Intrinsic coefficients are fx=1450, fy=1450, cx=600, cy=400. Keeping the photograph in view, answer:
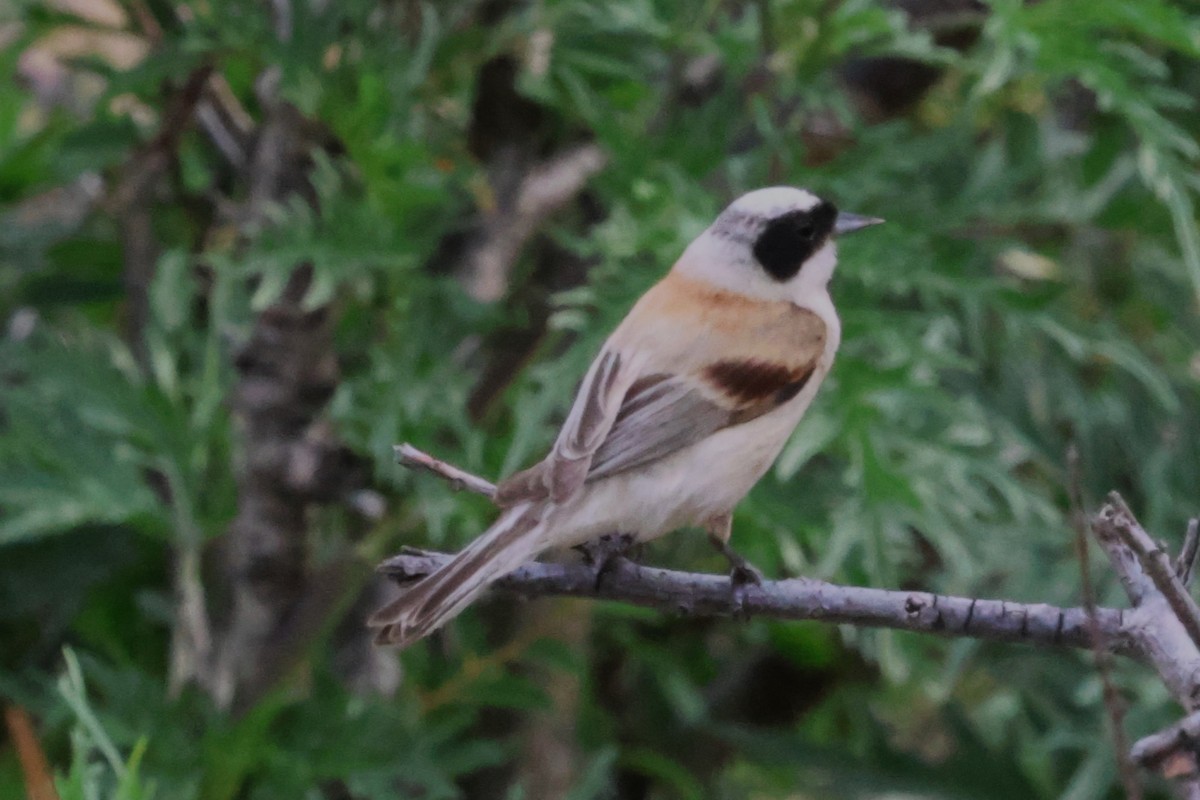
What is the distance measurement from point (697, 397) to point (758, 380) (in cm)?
4

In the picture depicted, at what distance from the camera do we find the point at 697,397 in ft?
3.01

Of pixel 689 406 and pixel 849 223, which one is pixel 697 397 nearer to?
pixel 689 406

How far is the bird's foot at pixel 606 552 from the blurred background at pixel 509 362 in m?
0.40

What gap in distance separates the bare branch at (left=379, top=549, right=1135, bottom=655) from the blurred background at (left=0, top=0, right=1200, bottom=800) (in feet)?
1.51

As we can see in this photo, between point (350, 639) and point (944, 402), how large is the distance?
2.67 ft

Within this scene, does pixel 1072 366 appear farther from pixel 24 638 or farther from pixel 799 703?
pixel 24 638

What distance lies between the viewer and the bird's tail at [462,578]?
637mm

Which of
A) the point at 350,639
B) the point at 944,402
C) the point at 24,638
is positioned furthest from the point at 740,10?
the point at 24,638

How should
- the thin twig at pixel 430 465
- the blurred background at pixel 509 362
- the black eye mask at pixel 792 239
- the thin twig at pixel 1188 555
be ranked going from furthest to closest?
the blurred background at pixel 509 362 → the black eye mask at pixel 792 239 → the thin twig at pixel 430 465 → the thin twig at pixel 1188 555

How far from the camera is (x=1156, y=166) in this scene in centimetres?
117

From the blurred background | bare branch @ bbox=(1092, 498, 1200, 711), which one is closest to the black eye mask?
the blurred background

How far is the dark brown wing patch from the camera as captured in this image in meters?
0.91

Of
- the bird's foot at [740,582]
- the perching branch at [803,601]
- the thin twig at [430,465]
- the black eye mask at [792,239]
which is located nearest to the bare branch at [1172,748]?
the perching branch at [803,601]

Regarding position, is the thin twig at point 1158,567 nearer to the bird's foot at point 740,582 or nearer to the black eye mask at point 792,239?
the bird's foot at point 740,582
